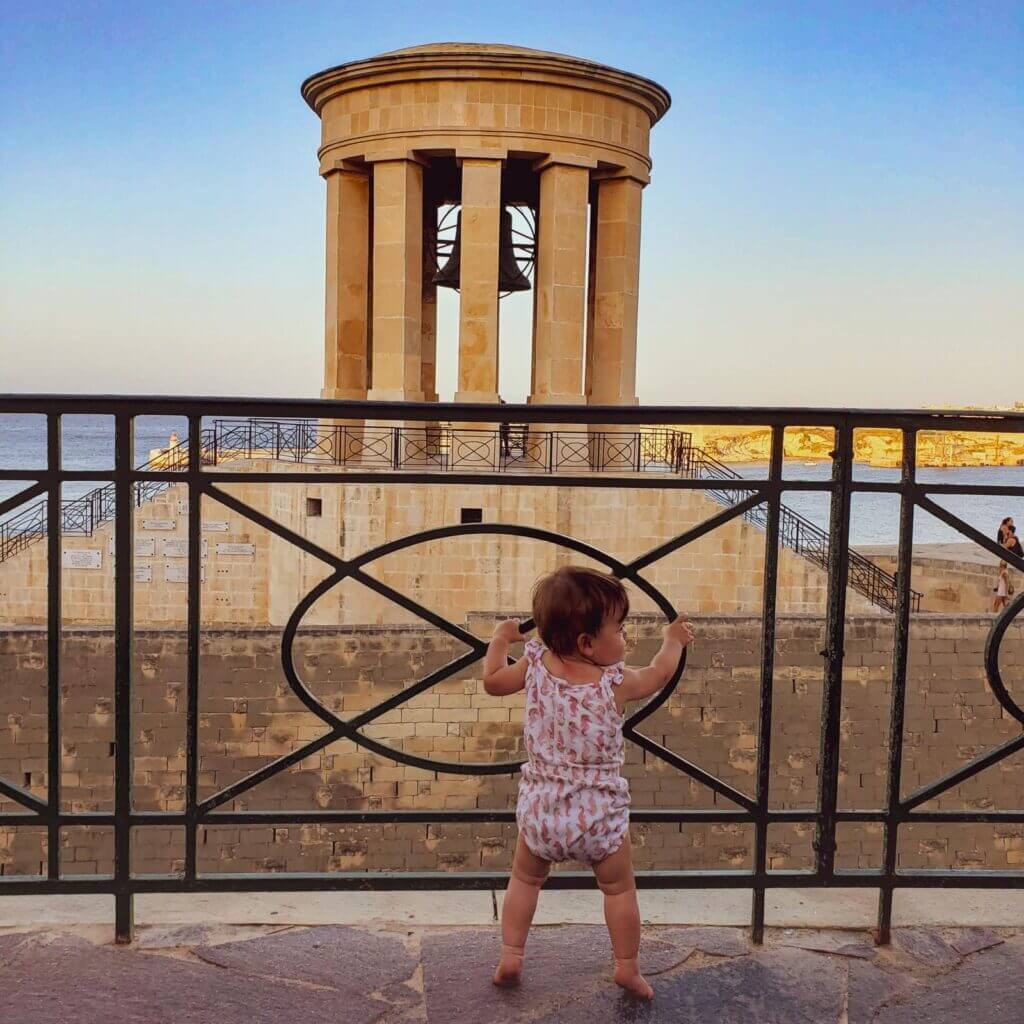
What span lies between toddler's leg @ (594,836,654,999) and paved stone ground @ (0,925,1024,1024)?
0.04 metres

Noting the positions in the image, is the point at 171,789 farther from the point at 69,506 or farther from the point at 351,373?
the point at 69,506

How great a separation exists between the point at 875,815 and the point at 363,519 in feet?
50.4

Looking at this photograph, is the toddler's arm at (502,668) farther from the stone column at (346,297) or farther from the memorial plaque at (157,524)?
the memorial plaque at (157,524)

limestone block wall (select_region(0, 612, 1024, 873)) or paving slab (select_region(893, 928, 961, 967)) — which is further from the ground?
paving slab (select_region(893, 928, 961, 967))

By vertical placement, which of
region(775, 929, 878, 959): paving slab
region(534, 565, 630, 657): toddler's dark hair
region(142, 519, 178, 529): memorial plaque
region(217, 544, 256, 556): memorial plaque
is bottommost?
region(217, 544, 256, 556): memorial plaque

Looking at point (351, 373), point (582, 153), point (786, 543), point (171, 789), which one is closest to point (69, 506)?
point (351, 373)

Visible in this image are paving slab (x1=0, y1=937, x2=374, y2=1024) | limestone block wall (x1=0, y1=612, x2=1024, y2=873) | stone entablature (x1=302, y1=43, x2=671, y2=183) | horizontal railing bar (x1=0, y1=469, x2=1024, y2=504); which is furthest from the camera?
stone entablature (x1=302, y1=43, x2=671, y2=183)

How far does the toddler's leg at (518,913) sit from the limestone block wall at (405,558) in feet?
45.1

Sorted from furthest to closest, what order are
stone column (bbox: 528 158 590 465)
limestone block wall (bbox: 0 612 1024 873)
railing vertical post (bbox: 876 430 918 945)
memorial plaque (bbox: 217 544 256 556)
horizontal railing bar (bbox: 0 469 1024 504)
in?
memorial plaque (bbox: 217 544 256 556) < stone column (bbox: 528 158 590 465) < limestone block wall (bbox: 0 612 1024 873) < railing vertical post (bbox: 876 430 918 945) < horizontal railing bar (bbox: 0 469 1024 504)

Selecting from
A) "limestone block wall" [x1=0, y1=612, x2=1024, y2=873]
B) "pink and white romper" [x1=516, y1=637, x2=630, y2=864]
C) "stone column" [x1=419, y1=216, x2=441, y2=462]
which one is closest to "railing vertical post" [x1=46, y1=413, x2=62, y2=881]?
"pink and white romper" [x1=516, y1=637, x2=630, y2=864]

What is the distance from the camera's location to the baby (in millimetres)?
2275

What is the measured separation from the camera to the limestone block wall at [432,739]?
1275 cm

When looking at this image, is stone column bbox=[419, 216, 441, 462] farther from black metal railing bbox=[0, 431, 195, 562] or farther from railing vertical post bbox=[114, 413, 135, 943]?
railing vertical post bbox=[114, 413, 135, 943]

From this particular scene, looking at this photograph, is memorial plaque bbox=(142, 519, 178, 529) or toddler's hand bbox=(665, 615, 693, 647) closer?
toddler's hand bbox=(665, 615, 693, 647)
